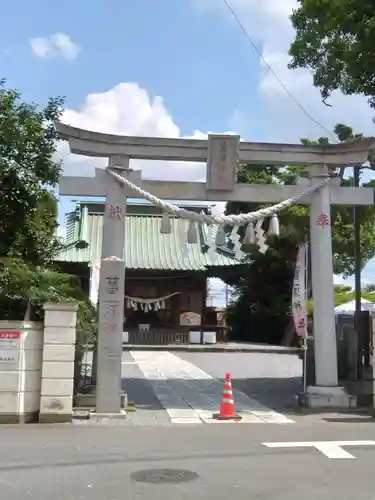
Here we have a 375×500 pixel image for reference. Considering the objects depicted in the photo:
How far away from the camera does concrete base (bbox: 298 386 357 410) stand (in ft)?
43.2

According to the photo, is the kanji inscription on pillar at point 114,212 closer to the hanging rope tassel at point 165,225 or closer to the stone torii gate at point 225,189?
the stone torii gate at point 225,189

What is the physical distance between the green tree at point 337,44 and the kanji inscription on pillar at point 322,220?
3246 mm

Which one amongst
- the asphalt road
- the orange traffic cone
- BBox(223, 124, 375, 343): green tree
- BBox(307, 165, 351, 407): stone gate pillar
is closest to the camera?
the asphalt road

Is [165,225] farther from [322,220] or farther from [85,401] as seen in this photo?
[85,401]

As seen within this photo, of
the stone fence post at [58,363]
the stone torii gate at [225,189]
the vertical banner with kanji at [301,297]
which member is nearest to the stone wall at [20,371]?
the stone fence post at [58,363]

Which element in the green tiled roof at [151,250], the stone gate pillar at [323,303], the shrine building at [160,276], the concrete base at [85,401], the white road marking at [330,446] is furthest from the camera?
the shrine building at [160,276]

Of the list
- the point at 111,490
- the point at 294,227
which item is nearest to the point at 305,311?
the point at 111,490

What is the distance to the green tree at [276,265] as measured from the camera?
32.1m

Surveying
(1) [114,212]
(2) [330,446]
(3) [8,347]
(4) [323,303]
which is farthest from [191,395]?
(2) [330,446]

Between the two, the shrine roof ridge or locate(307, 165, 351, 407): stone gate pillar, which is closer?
the shrine roof ridge

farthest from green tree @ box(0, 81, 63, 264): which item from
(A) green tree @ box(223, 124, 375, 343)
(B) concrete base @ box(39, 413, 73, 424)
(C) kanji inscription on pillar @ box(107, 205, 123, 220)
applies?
(A) green tree @ box(223, 124, 375, 343)

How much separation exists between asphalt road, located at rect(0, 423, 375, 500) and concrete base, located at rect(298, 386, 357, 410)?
201 centimetres

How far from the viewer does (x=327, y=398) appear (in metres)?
13.2

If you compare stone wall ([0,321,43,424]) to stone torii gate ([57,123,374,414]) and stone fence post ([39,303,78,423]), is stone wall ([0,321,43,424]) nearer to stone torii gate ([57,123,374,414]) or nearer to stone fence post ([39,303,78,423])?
stone fence post ([39,303,78,423])
